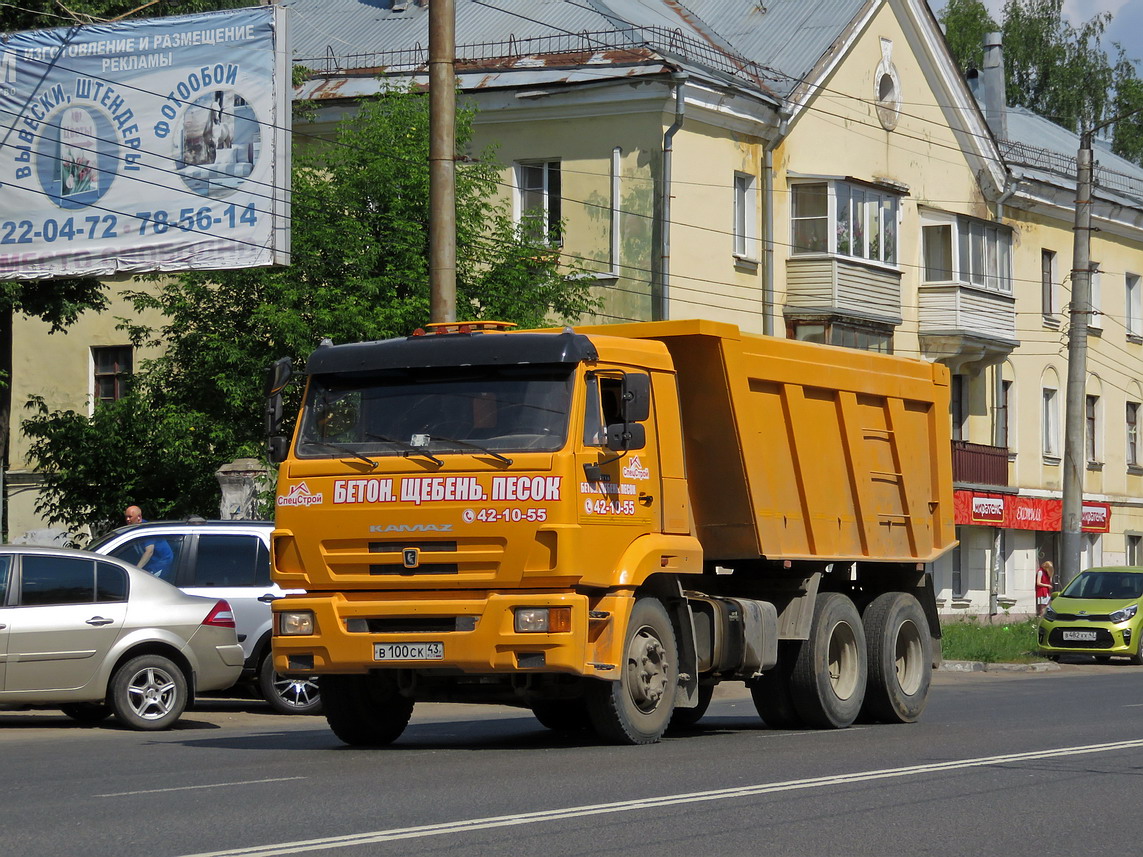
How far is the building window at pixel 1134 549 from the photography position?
5150cm

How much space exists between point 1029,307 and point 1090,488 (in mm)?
5553

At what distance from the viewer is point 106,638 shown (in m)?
15.4

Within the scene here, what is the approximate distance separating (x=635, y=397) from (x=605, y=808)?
3.78m

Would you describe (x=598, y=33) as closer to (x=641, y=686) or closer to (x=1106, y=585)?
(x=1106, y=585)

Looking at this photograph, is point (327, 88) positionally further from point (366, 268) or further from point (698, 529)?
point (698, 529)

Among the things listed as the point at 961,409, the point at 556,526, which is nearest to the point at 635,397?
the point at 556,526

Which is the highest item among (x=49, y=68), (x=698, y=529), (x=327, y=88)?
(x=327, y=88)

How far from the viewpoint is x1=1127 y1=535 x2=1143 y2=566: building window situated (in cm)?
5150

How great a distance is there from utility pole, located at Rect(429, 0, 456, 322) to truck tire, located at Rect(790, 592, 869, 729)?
455 cm

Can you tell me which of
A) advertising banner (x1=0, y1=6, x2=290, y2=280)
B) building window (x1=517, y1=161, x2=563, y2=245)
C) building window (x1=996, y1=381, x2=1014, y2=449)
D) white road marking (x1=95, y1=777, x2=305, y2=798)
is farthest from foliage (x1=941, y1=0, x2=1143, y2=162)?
white road marking (x1=95, y1=777, x2=305, y2=798)

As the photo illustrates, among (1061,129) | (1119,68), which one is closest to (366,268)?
(1061,129)

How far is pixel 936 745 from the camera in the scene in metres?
13.1

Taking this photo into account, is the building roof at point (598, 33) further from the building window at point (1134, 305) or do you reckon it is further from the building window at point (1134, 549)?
the building window at point (1134, 549)

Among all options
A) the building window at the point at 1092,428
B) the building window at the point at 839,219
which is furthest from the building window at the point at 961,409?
the building window at the point at 839,219
